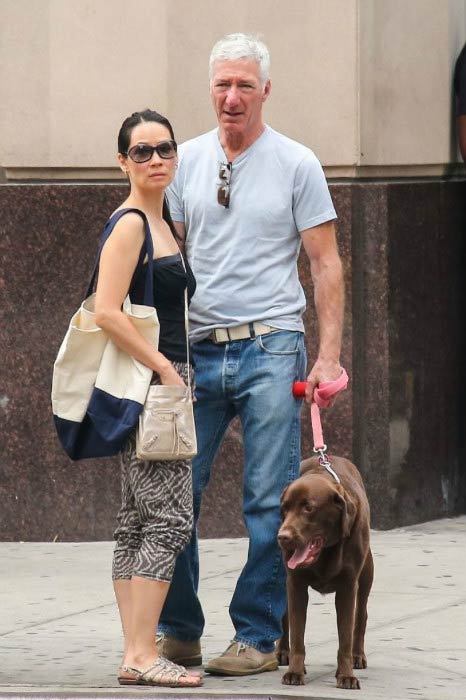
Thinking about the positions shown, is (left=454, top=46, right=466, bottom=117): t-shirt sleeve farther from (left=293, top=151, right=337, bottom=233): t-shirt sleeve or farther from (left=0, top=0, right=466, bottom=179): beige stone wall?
(left=293, top=151, right=337, bottom=233): t-shirt sleeve

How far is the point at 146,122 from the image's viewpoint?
5.31m

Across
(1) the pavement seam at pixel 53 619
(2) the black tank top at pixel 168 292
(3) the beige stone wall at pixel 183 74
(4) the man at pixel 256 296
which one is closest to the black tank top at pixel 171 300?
(2) the black tank top at pixel 168 292

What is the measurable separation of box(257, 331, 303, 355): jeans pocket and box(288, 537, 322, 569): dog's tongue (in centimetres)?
71

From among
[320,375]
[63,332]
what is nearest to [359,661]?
[320,375]

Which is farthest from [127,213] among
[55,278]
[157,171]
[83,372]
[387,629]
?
[55,278]

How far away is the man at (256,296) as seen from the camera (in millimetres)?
5551

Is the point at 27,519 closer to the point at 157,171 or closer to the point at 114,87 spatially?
the point at 114,87

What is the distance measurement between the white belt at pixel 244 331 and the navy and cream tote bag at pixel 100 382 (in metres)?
0.39

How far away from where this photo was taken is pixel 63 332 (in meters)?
8.04

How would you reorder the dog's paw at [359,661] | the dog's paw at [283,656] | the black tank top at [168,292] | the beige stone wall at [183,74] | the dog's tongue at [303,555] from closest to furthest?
the dog's tongue at [303,555], the black tank top at [168,292], the dog's paw at [359,661], the dog's paw at [283,656], the beige stone wall at [183,74]

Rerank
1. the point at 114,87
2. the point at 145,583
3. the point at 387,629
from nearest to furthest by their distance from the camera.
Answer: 1. the point at 145,583
2. the point at 387,629
3. the point at 114,87

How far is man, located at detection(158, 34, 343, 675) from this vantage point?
5551mm

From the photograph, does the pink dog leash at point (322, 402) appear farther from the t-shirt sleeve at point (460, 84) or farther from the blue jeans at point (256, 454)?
the t-shirt sleeve at point (460, 84)

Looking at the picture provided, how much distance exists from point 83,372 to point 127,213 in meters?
0.52
